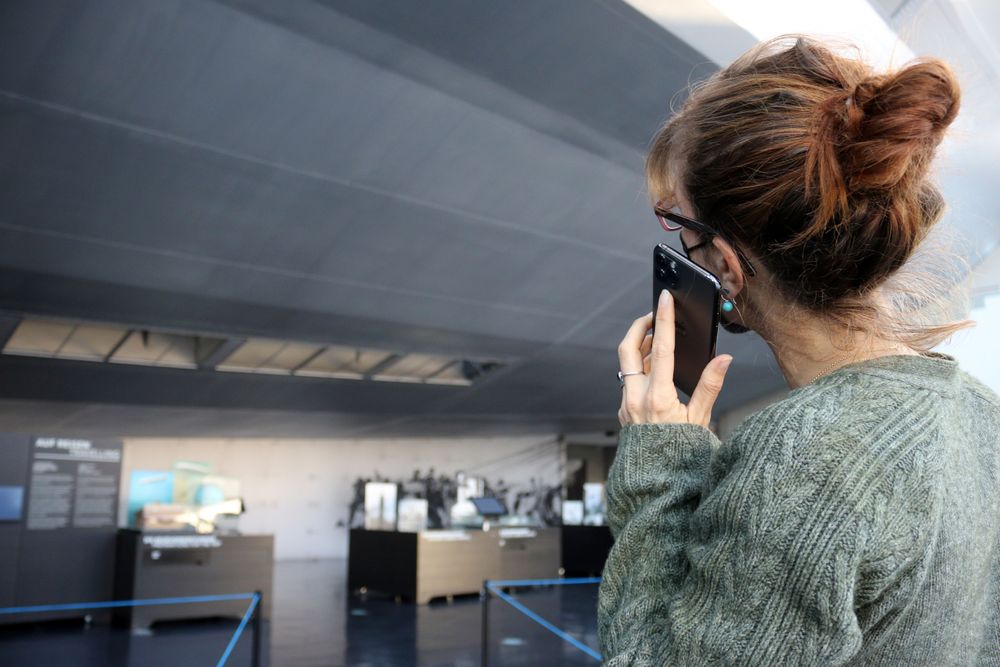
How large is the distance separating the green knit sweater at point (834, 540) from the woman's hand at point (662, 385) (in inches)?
3.2

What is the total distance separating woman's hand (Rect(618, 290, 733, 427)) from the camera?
80 centimetres

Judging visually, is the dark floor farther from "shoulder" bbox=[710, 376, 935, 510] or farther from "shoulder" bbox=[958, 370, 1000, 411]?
"shoulder" bbox=[710, 376, 935, 510]

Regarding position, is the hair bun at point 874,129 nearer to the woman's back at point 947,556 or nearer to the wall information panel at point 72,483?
the woman's back at point 947,556

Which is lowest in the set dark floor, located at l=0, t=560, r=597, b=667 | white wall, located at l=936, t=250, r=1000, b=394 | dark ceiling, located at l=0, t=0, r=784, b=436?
dark floor, located at l=0, t=560, r=597, b=667

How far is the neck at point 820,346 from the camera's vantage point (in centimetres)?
78

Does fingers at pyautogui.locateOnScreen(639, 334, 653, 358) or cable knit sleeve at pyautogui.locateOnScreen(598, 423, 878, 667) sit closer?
cable knit sleeve at pyautogui.locateOnScreen(598, 423, 878, 667)

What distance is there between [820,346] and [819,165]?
7.6 inches

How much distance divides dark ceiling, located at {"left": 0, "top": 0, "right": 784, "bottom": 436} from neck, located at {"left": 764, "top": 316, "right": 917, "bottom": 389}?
4281 millimetres

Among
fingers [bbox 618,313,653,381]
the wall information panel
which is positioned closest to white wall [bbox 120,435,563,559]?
the wall information panel

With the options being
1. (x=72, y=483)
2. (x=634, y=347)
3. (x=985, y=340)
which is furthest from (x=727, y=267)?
(x=72, y=483)

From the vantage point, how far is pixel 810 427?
23.9 inches

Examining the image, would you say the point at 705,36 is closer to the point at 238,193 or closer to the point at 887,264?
the point at 238,193

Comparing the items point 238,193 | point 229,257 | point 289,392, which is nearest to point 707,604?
point 238,193

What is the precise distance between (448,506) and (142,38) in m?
13.1
